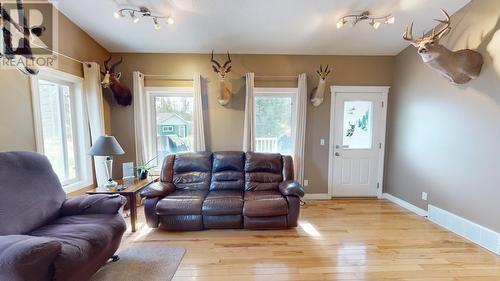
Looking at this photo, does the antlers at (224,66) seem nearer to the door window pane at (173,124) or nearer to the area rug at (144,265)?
the door window pane at (173,124)

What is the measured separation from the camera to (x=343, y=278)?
2.13 meters

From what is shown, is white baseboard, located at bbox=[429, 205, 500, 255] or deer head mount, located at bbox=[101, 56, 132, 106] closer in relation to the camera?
white baseboard, located at bbox=[429, 205, 500, 255]

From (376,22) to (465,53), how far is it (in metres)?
1.12

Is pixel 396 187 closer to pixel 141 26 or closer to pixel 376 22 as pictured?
pixel 376 22

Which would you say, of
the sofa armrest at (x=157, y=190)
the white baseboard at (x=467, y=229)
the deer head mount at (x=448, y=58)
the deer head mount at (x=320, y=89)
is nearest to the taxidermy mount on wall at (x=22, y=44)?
the sofa armrest at (x=157, y=190)

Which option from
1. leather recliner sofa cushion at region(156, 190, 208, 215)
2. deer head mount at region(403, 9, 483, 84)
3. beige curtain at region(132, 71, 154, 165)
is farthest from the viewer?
beige curtain at region(132, 71, 154, 165)

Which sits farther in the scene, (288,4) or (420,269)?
(288,4)

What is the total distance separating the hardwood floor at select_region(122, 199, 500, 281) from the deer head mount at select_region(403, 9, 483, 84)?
209 centimetres

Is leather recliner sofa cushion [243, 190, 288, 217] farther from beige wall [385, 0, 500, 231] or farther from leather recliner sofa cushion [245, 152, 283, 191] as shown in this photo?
beige wall [385, 0, 500, 231]

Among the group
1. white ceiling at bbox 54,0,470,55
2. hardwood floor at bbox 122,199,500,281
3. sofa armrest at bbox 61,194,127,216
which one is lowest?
hardwood floor at bbox 122,199,500,281

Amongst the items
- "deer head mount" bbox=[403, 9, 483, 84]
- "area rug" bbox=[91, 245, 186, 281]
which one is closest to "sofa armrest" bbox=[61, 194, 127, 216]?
"area rug" bbox=[91, 245, 186, 281]

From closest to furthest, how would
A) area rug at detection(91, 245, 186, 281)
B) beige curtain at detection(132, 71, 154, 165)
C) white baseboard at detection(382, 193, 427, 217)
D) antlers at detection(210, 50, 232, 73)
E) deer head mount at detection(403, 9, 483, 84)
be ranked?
area rug at detection(91, 245, 186, 281)
deer head mount at detection(403, 9, 483, 84)
white baseboard at detection(382, 193, 427, 217)
antlers at detection(210, 50, 232, 73)
beige curtain at detection(132, 71, 154, 165)

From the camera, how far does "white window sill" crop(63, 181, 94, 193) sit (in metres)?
3.17

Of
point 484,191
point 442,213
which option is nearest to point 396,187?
point 442,213
